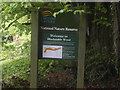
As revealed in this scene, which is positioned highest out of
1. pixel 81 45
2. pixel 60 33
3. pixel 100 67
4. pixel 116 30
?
pixel 116 30

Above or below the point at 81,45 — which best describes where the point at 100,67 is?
below

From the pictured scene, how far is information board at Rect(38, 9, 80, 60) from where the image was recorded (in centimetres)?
355

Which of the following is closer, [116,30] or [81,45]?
[81,45]

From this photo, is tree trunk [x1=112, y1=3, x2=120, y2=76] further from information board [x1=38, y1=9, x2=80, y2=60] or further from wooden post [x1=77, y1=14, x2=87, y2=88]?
information board [x1=38, y1=9, x2=80, y2=60]

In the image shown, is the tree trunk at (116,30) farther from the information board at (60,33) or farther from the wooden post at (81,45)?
the information board at (60,33)

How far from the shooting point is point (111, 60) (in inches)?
190

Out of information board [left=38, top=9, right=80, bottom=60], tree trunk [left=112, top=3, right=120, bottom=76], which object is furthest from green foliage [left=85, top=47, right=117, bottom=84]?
information board [left=38, top=9, right=80, bottom=60]

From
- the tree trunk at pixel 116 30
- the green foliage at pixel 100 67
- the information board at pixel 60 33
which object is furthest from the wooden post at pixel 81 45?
the tree trunk at pixel 116 30

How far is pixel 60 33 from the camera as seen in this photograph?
11.7ft

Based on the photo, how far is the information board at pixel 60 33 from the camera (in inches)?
140

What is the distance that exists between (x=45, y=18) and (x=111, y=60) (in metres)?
2.41

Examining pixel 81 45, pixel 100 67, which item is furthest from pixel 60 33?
pixel 100 67

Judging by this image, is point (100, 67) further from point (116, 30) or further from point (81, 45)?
point (81, 45)

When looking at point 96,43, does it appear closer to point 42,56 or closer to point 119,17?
point 119,17
